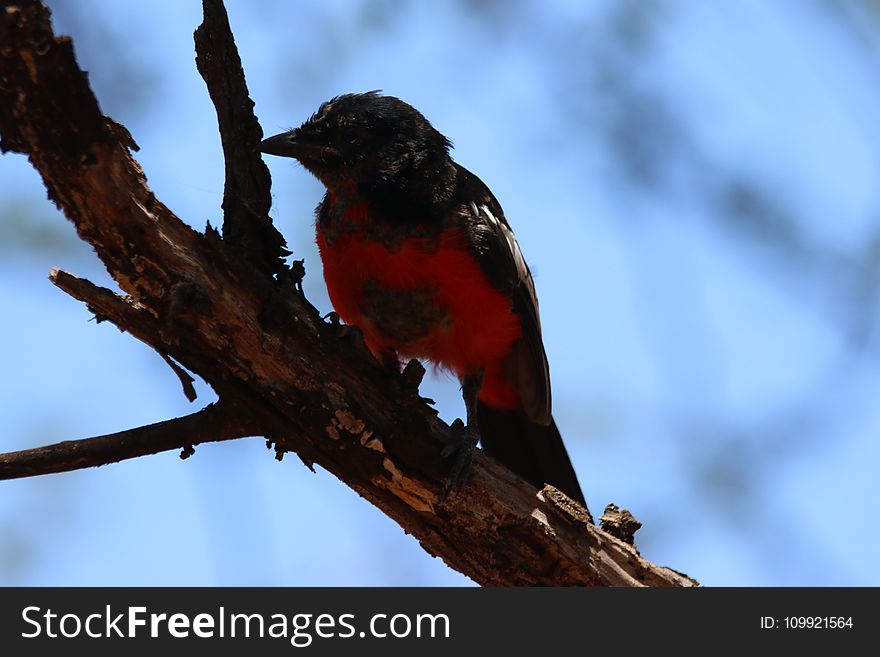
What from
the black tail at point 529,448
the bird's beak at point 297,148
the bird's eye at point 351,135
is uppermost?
the bird's eye at point 351,135

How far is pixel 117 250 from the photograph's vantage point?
351 centimetres

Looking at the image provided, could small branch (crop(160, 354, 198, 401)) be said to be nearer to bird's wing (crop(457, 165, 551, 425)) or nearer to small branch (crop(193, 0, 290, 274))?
small branch (crop(193, 0, 290, 274))

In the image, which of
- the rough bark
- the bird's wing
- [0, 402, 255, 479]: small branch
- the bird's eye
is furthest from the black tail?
[0, 402, 255, 479]: small branch

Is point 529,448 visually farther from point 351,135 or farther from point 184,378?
point 184,378

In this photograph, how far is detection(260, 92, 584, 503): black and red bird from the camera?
16.5 ft

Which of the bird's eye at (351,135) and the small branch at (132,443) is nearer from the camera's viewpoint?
the small branch at (132,443)

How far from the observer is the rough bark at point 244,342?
3.27m

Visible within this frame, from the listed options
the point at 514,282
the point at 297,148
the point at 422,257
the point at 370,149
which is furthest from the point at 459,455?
the point at 297,148

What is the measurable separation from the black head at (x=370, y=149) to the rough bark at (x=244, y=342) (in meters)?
1.03

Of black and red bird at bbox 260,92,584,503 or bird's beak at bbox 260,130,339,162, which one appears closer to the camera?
black and red bird at bbox 260,92,584,503

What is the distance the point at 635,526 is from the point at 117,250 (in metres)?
2.71

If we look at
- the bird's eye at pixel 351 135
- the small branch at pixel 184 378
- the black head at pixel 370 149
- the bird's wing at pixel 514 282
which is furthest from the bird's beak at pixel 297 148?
the small branch at pixel 184 378

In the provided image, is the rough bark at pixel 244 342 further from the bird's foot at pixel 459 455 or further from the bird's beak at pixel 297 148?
the bird's beak at pixel 297 148
